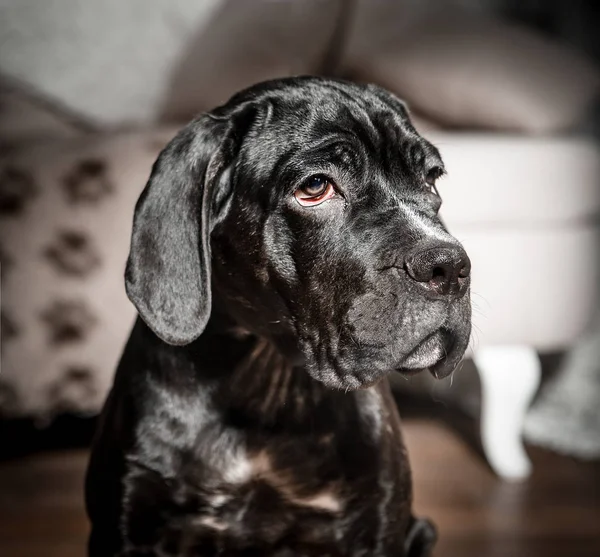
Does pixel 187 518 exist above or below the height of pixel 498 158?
below

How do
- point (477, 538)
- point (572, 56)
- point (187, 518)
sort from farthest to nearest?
point (572, 56) < point (477, 538) < point (187, 518)

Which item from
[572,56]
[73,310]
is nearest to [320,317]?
[73,310]

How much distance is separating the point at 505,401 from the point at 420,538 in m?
0.51

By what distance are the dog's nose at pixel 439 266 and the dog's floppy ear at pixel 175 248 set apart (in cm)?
27

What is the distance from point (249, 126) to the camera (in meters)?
1.03

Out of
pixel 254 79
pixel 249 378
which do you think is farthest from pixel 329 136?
pixel 254 79

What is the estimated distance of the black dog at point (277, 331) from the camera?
93cm

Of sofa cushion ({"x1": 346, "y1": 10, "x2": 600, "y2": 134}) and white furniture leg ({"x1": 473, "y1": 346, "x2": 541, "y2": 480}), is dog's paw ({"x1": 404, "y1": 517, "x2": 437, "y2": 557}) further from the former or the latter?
sofa cushion ({"x1": 346, "y1": 10, "x2": 600, "y2": 134})

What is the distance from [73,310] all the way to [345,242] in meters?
0.85

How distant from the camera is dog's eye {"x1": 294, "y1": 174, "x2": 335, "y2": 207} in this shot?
0.96 m

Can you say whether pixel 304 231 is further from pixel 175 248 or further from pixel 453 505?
pixel 453 505

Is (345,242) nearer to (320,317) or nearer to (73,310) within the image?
(320,317)

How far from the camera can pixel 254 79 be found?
1.38 m

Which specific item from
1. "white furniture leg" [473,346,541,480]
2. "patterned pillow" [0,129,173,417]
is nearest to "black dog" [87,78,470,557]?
"patterned pillow" [0,129,173,417]
